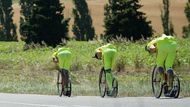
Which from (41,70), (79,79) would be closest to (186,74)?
(79,79)

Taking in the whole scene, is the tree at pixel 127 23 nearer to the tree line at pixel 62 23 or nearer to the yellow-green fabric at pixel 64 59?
the tree line at pixel 62 23

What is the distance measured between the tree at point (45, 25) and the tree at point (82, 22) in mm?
25255

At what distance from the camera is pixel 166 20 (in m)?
84.9

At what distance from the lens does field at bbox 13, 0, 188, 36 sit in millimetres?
85419

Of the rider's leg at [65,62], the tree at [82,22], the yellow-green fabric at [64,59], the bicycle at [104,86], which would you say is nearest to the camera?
the bicycle at [104,86]

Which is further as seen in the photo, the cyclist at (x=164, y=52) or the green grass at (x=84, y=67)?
the green grass at (x=84, y=67)

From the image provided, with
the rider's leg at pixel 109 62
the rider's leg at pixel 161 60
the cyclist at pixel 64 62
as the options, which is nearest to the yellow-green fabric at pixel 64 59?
the cyclist at pixel 64 62

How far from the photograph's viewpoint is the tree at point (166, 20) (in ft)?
273

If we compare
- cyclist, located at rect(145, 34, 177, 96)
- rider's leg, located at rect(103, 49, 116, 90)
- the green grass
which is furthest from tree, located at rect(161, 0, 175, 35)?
cyclist, located at rect(145, 34, 177, 96)

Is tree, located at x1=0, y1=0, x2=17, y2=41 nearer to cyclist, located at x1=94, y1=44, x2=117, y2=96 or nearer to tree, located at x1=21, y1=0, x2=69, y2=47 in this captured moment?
tree, located at x1=21, y1=0, x2=69, y2=47

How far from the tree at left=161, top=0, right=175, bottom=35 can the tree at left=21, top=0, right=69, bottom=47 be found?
26.3 meters

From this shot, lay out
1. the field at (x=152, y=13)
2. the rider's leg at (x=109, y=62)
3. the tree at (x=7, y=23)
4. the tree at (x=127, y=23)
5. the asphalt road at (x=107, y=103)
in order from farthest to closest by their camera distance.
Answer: the tree at (x=7, y=23), the field at (x=152, y=13), the tree at (x=127, y=23), the rider's leg at (x=109, y=62), the asphalt road at (x=107, y=103)

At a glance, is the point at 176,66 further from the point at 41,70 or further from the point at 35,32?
the point at 35,32

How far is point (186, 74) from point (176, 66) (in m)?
2.31
